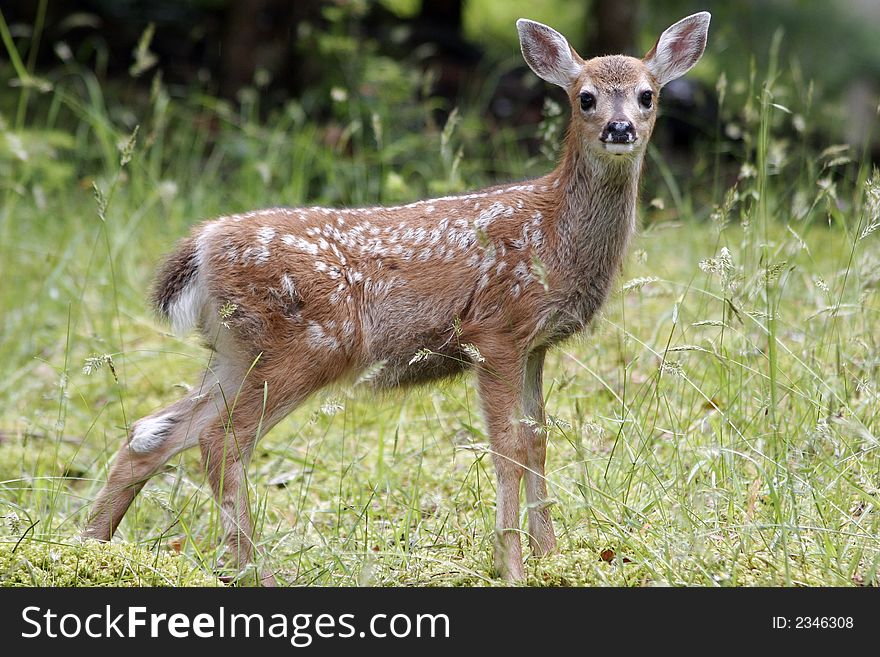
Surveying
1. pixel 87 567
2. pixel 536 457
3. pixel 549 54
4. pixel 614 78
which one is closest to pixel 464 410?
pixel 536 457

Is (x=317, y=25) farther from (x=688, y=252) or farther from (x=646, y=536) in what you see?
(x=646, y=536)

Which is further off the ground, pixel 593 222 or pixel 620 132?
pixel 620 132

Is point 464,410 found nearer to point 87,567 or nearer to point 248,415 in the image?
point 248,415

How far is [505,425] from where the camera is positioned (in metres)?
3.83

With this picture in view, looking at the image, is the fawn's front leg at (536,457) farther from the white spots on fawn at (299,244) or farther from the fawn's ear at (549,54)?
the fawn's ear at (549,54)

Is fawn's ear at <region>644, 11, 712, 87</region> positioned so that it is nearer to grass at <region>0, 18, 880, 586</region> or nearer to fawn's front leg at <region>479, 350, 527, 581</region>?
grass at <region>0, 18, 880, 586</region>

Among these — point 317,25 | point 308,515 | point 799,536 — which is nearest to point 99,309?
point 308,515

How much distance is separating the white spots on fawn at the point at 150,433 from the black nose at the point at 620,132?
1879 mm

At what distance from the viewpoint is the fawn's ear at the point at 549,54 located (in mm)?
4133

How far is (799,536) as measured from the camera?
321 cm

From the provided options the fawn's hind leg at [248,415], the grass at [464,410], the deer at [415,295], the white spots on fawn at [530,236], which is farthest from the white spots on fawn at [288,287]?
the white spots on fawn at [530,236]

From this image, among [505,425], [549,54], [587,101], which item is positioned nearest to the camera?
[505,425]

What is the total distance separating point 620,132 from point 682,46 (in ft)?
2.46

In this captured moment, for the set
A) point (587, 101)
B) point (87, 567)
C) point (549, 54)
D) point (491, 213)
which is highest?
point (549, 54)
